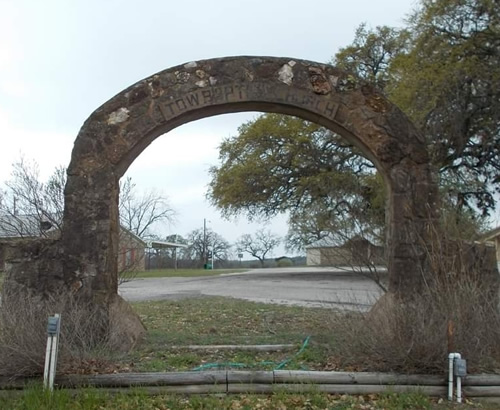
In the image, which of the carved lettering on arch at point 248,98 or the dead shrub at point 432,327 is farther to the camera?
the carved lettering on arch at point 248,98

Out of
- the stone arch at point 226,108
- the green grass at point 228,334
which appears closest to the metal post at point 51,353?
the green grass at point 228,334

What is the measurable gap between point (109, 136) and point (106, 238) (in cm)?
142

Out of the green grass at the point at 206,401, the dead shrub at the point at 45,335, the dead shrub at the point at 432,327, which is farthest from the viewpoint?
the dead shrub at the point at 432,327

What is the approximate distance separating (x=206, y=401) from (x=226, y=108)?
4.24 meters

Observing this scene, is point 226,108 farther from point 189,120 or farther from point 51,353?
point 51,353

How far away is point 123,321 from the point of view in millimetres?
7684

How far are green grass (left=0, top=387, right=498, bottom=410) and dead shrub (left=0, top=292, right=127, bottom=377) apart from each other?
16.0 inches

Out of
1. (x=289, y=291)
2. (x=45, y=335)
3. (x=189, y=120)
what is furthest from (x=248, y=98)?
(x=289, y=291)

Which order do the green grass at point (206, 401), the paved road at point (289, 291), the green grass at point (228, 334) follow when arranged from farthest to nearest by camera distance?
1. the paved road at point (289, 291)
2. the green grass at point (228, 334)
3. the green grass at point (206, 401)

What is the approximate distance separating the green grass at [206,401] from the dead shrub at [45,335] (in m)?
0.41

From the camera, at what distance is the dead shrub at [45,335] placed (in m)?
6.05

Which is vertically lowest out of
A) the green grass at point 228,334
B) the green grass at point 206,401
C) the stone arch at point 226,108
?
the green grass at point 206,401

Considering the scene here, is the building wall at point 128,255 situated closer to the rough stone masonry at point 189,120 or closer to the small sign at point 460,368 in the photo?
the rough stone masonry at point 189,120

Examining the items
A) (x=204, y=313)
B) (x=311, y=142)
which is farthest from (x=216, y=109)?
(x=311, y=142)
